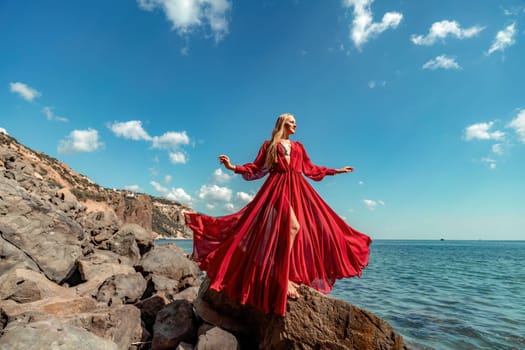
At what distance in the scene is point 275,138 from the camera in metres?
4.25

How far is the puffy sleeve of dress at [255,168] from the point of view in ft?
13.9

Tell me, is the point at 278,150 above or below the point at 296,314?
above

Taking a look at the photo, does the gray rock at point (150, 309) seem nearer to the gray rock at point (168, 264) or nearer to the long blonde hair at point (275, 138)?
the gray rock at point (168, 264)

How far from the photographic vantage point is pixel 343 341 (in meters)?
3.17

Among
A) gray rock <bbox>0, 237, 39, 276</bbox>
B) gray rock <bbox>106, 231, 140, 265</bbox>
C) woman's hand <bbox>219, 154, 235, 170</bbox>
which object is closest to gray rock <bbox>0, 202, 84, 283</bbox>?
gray rock <bbox>0, 237, 39, 276</bbox>

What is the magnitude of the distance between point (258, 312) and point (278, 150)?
221 cm

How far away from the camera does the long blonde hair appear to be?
4133 mm

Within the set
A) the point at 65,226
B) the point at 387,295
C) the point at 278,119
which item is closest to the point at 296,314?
the point at 278,119

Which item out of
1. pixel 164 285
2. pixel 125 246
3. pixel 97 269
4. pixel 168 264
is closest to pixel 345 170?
pixel 164 285

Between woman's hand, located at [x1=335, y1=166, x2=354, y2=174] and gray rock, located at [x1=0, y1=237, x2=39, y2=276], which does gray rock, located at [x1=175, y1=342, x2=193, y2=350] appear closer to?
woman's hand, located at [x1=335, y1=166, x2=354, y2=174]

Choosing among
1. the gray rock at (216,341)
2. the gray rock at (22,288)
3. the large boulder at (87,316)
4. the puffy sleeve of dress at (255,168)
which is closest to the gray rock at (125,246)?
the gray rock at (22,288)

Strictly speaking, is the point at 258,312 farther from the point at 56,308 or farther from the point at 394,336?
the point at 56,308

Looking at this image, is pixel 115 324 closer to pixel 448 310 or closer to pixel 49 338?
pixel 49 338

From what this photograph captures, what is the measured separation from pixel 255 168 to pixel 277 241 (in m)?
1.20
